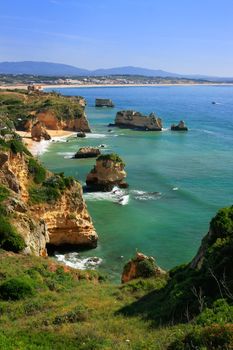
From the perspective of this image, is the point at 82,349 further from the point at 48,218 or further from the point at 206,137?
the point at 206,137

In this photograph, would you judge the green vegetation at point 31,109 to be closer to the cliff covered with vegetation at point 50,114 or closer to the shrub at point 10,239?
the cliff covered with vegetation at point 50,114

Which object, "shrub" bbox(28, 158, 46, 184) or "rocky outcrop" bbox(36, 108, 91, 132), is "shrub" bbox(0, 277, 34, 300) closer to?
"shrub" bbox(28, 158, 46, 184)

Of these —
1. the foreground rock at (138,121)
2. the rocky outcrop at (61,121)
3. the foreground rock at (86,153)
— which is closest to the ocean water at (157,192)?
the foreground rock at (86,153)

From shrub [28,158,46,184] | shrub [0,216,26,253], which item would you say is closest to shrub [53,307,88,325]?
shrub [0,216,26,253]

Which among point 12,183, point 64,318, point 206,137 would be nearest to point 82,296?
point 64,318

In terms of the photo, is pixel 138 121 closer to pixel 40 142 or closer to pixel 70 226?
pixel 40 142

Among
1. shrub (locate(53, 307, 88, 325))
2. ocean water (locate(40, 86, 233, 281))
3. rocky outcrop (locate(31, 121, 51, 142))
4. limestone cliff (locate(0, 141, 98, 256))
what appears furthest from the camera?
rocky outcrop (locate(31, 121, 51, 142))
